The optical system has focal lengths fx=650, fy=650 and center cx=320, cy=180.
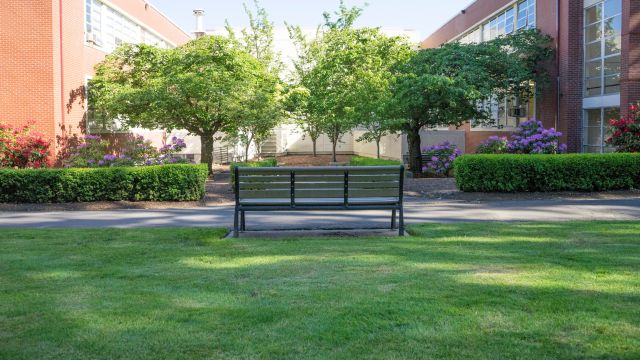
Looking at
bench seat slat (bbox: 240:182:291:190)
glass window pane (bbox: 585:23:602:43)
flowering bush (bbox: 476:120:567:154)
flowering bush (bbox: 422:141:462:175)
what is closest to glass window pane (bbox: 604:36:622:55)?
glass window pane (bbox: 585:23:602:43)

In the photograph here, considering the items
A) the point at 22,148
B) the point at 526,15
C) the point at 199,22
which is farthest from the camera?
the point at 199,22

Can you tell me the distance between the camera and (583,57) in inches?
873

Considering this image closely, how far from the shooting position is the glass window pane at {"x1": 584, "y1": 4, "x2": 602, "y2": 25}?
21406 millimetres

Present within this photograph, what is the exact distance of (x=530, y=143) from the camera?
19375 millimetres

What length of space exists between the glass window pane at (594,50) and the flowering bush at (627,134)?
4.31m

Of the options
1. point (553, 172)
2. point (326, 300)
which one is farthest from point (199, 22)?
point (326, 300)

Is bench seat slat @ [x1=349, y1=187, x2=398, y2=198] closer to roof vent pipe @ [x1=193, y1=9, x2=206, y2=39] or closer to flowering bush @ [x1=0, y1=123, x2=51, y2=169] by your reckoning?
flowering bush @ [x1=0, y1=123, x2=51, y2=169]

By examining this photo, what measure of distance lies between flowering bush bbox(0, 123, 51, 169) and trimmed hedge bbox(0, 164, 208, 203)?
440 cm

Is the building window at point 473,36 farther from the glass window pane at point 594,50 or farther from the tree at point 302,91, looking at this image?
the glass window pane at point 594,50

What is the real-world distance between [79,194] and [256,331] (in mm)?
11205

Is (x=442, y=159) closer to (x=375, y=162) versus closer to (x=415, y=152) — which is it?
(x=415, y=152)

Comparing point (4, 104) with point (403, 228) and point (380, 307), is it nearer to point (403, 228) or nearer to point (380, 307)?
point (403, 228)

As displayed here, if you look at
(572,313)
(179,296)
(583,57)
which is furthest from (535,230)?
(583,57)

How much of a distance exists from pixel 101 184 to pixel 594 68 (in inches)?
646
